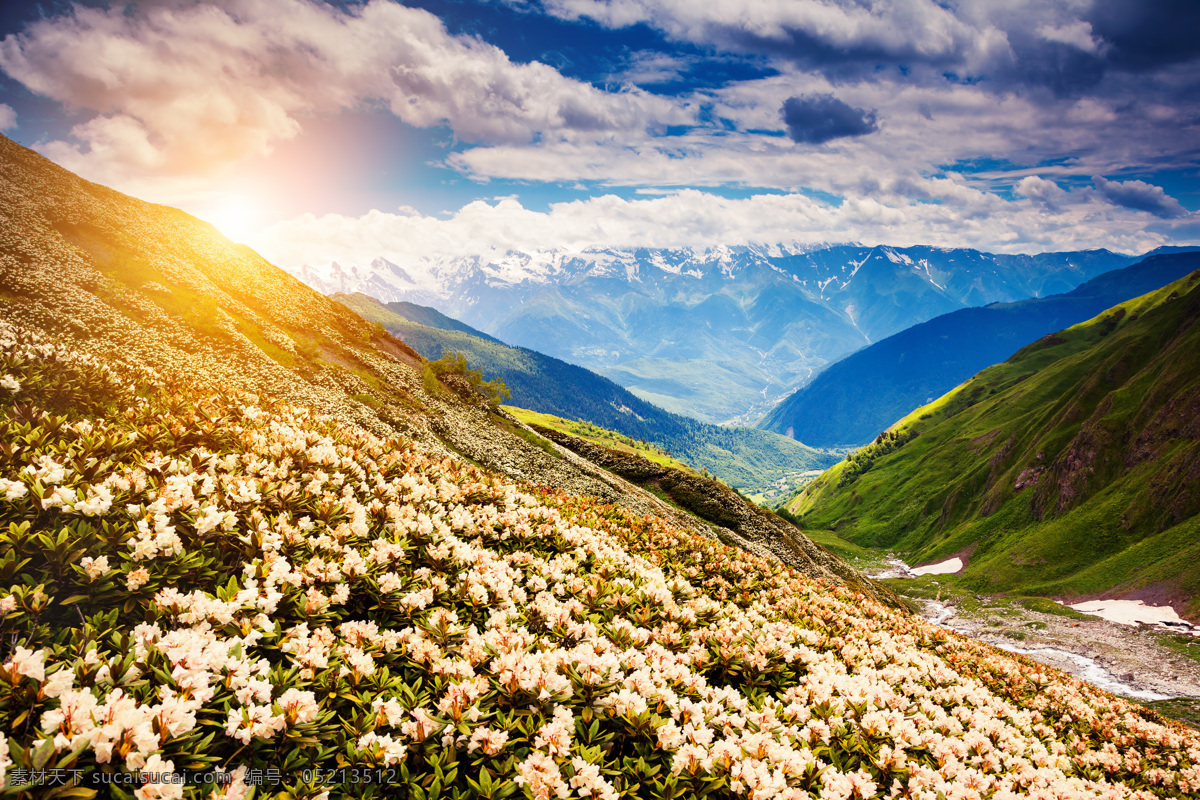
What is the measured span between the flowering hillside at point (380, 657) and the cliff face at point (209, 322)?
25332 millimetres

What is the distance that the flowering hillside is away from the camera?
559cm

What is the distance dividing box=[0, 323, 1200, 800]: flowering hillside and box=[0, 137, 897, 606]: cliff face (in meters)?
25.3

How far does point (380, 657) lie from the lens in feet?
24.9

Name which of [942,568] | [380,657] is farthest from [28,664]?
[942,568]

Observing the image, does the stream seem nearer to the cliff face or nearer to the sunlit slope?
the cliff face

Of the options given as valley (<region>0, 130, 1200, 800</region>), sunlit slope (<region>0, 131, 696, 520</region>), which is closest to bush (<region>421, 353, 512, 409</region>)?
sunlit slope (<region>0, 131, 696, 520</region>)

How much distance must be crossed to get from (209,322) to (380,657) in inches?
2281

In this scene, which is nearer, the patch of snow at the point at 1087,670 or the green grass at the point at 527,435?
the patch of snow at the point at 1087,670

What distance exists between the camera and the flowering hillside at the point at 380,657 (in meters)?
5.59

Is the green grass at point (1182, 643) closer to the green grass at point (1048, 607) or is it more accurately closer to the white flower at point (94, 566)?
the green grass at point (1048, 607)

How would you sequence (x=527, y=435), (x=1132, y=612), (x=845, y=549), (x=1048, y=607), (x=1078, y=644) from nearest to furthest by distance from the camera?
1. (x=527, y=435)
2. (x=1078, y=644)
3. (x=1132, y=612)
4. (x=1048, y=607)
5. (x=845, y=549)

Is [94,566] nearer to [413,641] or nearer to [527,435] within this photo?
[413,641]

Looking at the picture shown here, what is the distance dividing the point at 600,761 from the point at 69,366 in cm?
1654

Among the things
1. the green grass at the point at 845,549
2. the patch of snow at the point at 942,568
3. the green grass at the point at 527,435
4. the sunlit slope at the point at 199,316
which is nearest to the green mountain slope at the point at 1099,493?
the patch of snow at the point at 942,568
